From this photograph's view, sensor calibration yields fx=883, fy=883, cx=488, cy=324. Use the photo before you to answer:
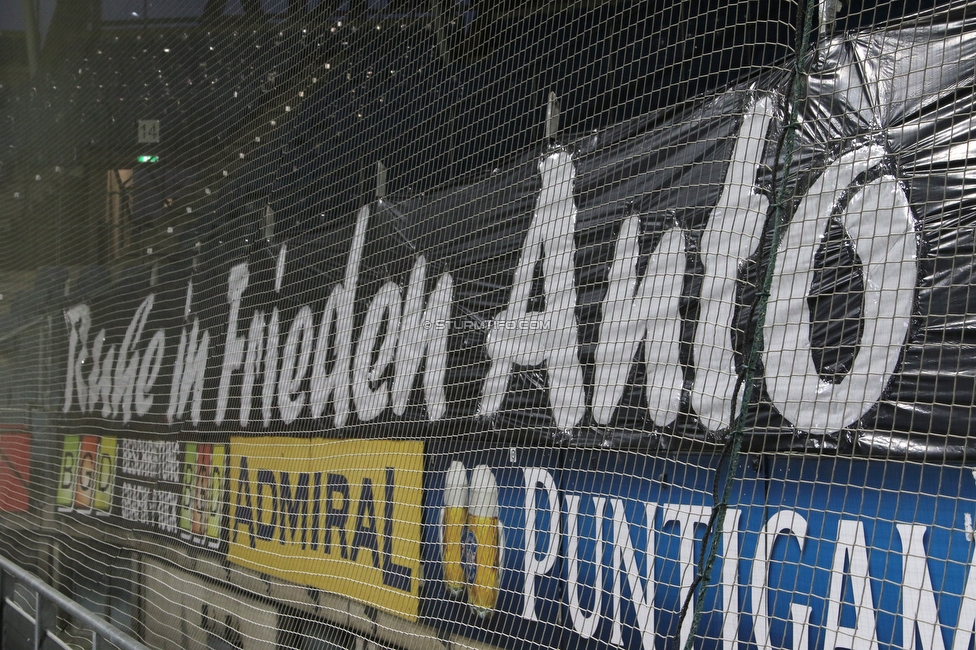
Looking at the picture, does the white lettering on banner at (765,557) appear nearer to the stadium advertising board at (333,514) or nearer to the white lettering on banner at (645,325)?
the white lettering on banner at (645,325)

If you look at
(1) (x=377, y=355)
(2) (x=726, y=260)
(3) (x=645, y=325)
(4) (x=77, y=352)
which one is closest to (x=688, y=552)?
(3) (x=645, y=325)

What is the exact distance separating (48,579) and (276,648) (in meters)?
3.03

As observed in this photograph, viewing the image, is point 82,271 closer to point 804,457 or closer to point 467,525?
point 467,525

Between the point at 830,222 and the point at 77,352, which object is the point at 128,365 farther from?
the point at 830,222

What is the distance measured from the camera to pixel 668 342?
2629 millimetres

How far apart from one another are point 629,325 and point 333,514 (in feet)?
5.64

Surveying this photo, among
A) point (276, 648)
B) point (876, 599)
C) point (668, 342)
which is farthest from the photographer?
point (276, 648)

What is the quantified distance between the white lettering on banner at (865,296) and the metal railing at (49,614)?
6.26ft

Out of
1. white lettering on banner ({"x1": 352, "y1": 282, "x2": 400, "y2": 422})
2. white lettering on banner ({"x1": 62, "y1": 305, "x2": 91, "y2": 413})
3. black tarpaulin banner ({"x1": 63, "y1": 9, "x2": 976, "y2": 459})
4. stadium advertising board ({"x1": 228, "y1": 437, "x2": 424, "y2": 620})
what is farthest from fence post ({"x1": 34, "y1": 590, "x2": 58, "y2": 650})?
white lettering on banner ({"x1": 62, "y1": 305, "x2": 91, "y2": 413})

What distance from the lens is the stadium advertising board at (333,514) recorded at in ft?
11.4

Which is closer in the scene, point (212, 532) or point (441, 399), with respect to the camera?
point (441, 399)

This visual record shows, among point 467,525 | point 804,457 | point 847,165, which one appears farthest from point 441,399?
point 847,165

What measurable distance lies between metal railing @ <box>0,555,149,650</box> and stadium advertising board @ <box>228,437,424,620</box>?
0.87 meters

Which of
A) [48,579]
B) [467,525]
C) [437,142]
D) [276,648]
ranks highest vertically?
[437,142]
